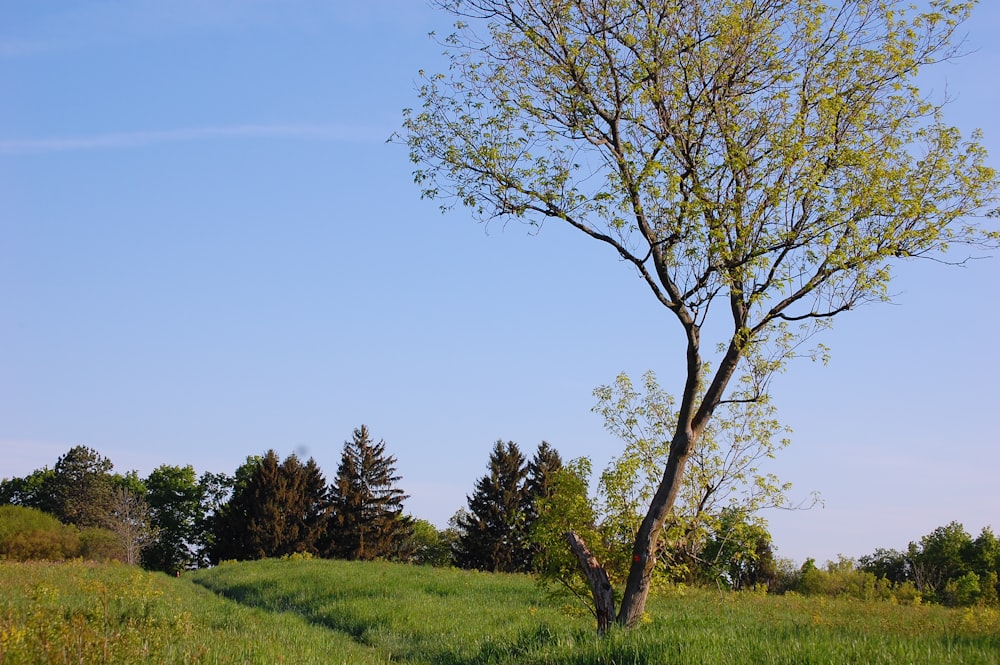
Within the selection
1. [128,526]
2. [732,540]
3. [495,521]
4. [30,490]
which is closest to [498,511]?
[495,521]

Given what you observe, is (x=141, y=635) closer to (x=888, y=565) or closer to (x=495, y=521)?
(x=495, y=521)

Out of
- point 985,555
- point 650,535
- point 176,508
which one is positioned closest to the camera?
point 650,535

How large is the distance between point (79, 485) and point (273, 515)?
46.4 meters

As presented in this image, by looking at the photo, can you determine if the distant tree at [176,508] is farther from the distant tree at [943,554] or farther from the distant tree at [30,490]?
the distant tree at [943,554]

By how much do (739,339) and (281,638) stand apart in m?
8.68

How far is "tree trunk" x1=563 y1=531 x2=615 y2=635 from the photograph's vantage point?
12.8m

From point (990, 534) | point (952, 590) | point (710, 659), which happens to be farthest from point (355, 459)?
point (710, 659)

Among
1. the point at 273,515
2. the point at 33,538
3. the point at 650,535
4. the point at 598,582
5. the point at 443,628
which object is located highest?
the point at 273,515

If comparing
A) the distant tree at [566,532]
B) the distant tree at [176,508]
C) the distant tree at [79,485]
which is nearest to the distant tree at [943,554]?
the distant tree at [566,532]

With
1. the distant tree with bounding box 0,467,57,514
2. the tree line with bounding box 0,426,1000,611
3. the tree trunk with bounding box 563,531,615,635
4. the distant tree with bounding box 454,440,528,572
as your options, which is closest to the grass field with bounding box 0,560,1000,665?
the tree trunk with bounding box 563,531,615,635

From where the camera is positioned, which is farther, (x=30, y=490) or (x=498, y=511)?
(x=30, y=490)

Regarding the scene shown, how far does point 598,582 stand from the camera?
42.2ft

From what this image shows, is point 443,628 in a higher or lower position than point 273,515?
lower

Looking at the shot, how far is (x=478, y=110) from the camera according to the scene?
45.9ft
